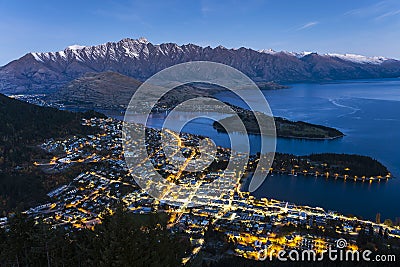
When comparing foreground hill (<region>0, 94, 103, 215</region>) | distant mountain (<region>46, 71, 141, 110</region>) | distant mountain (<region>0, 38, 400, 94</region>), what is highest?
distant mountain (<region>0, 38, 400, 94</region>)

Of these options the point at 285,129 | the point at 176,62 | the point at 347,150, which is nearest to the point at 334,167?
the point at 347,150

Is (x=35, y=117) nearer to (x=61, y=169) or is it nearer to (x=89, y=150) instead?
(x=89, y=150)

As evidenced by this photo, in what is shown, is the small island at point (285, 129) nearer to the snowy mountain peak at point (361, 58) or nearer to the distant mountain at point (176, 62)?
the distant mountain at point (176, 62)

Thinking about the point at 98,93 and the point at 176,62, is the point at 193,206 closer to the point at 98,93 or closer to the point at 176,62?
the point at 98,93

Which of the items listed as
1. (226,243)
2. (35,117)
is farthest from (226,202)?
(35,117)

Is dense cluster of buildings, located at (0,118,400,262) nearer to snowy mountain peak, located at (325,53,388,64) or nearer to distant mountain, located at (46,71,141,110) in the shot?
distant mountain, located at (46,71,141,110)

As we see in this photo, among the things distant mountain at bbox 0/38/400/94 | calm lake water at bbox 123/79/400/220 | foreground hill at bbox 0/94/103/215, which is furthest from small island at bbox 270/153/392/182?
distant mountain at bbox 0/38/400/94

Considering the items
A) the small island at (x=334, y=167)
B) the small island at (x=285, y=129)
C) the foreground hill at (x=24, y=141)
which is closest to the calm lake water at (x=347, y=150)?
the small island at (x=334, y=167)
